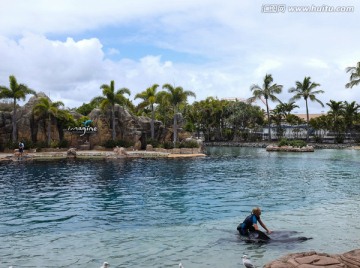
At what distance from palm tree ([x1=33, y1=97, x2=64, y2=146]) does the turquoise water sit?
24.5 meters

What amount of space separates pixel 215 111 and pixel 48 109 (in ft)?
167

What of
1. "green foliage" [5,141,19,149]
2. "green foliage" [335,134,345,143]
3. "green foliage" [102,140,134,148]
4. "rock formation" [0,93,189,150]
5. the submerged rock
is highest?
"rock formation" [0,93,189,150]

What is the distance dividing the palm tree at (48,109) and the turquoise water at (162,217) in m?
24.5

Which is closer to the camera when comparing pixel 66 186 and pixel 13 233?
pixel 13 233

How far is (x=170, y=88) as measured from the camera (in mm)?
58969

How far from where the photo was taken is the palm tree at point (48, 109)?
178ft

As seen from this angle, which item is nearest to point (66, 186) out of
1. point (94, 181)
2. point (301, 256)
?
point (94, 181)

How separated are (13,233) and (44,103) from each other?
4305cm

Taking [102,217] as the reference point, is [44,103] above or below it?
above

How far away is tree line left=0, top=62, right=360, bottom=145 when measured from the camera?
5678 cm

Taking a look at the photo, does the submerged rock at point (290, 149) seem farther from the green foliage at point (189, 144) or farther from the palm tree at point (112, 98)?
the palm tree at point (112, 98)

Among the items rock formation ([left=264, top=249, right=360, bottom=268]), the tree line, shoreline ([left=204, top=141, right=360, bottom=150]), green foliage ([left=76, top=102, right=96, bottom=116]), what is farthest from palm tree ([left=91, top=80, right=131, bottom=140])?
rock formation ([left=264, top=249, right=360, bottom=268])

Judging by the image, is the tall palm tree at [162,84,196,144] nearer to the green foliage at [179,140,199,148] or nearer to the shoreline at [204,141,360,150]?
the green foliage at [179,140,199,148]

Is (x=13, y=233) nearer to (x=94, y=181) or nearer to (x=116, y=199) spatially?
(x=116, y=199)
